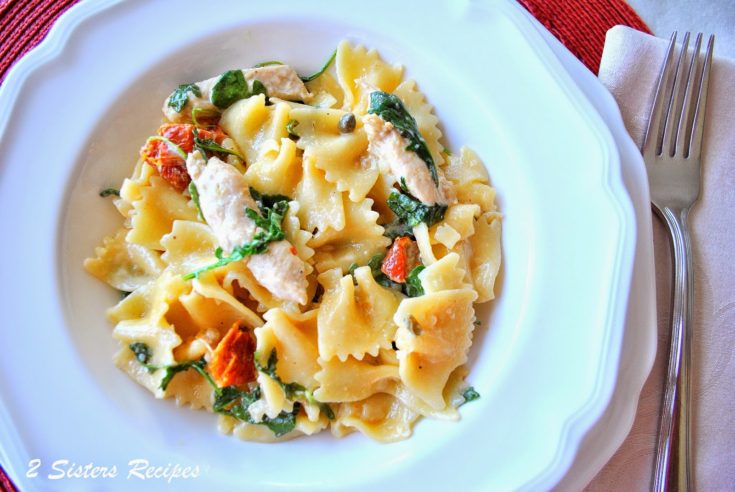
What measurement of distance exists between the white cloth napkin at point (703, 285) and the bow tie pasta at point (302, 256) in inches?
38.1

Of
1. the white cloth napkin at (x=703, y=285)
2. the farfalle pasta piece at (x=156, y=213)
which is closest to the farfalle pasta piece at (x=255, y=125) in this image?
the farfalle pasta piece at (x=156, y=213)

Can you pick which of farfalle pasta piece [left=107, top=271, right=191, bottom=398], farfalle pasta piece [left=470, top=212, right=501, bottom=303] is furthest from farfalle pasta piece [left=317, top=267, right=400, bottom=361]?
farfalle pasta piece [left=107, top=271, right=191, bottom=398]

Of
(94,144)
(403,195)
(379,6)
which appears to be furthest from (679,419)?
(94,144)

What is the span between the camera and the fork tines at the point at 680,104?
337 cm

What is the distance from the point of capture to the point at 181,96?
3.25 metres

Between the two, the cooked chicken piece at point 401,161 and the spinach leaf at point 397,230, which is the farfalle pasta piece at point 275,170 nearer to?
the cooked chicken piece at point 401,161

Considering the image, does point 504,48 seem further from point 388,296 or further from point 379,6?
point 388,296

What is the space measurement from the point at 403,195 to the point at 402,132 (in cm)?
33

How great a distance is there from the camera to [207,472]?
291 centimetres

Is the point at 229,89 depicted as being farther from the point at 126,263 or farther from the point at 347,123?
the point at 126,263

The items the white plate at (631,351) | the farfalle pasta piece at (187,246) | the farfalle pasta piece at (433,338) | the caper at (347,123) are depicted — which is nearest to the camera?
the white plate at (631,351)

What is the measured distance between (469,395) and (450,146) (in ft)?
4.41

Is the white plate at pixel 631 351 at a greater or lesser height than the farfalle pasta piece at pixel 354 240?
lesser

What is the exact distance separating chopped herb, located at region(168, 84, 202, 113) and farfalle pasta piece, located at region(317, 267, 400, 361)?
1180 millimetres
